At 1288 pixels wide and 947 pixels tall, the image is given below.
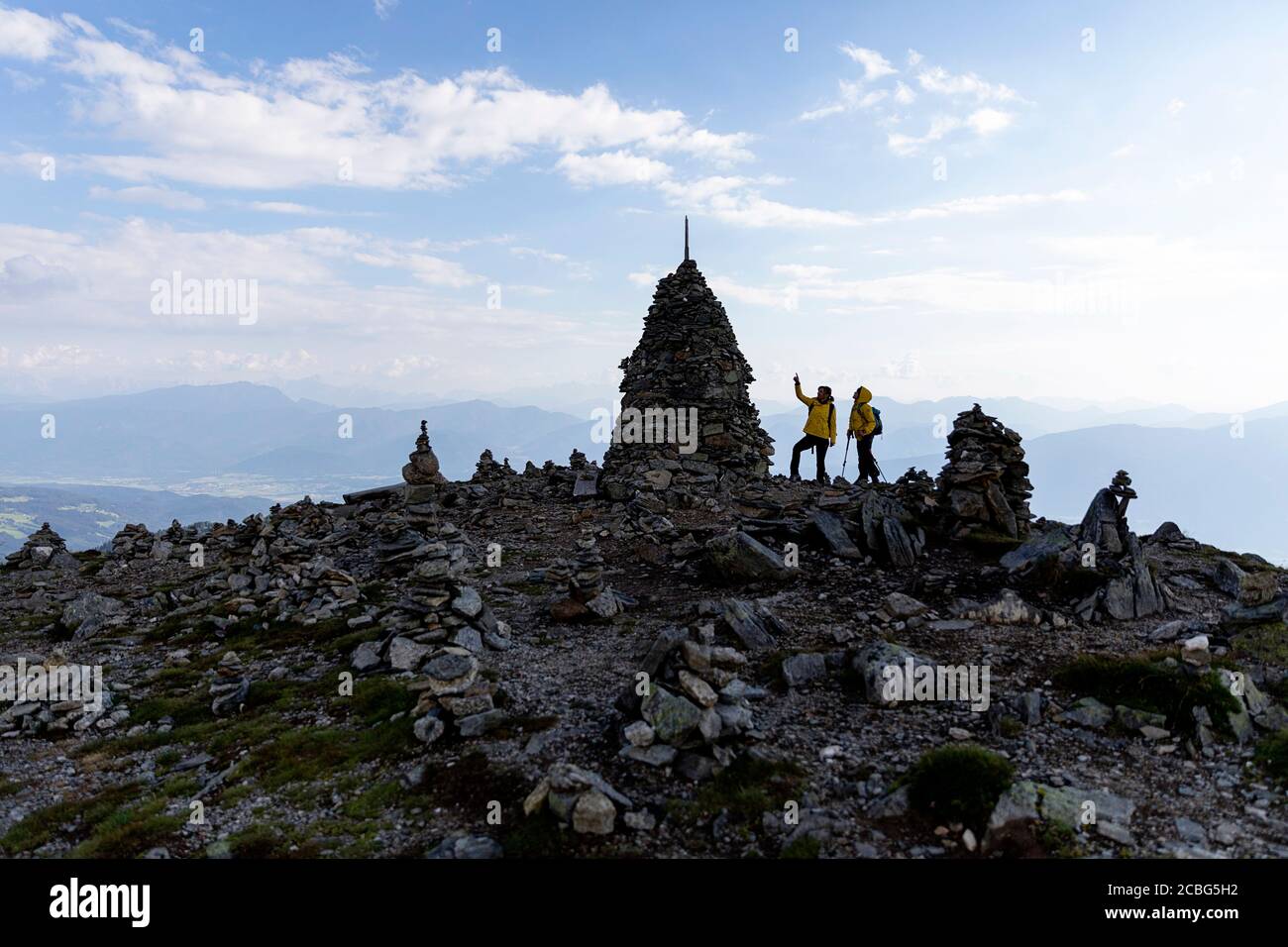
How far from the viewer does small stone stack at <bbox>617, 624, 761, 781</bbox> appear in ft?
35.0

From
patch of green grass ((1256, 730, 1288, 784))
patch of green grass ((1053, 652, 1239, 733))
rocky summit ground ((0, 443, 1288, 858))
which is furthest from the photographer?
patch of green grass ((1053, 652, 1239, 733))

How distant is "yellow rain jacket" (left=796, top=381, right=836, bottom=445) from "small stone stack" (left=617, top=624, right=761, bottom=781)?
20604 mm

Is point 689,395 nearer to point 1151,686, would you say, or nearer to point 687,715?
point 1151,686

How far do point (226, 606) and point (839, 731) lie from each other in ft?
62.1

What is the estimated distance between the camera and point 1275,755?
411 inches

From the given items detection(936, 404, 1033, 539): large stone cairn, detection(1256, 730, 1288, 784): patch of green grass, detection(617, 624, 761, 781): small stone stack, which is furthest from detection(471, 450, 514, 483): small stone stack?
detection(1256, 730, 1288, 784): patch of green grass

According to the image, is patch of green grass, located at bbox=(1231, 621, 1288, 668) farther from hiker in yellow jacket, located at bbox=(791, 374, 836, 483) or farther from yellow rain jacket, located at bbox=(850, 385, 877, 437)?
hiker in yellow jacket, located at bbox=(791, 374, 836, 483)

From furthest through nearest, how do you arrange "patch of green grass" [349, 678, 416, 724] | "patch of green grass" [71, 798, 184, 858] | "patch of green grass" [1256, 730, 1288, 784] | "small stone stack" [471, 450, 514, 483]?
1. "small stone stack" [471, 450, 514, 483]
2. "patch of green grass" [349, 678, 416, 724]
3. "patch of green grass" [1256, 730, 1288, 784]
4. "patch of green grass" [71, 798, 184, 858]

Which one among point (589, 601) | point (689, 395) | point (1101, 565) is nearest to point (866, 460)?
point (689, 395)

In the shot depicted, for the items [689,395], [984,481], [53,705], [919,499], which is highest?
[689,395]

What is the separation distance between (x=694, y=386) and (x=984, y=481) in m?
20.0
